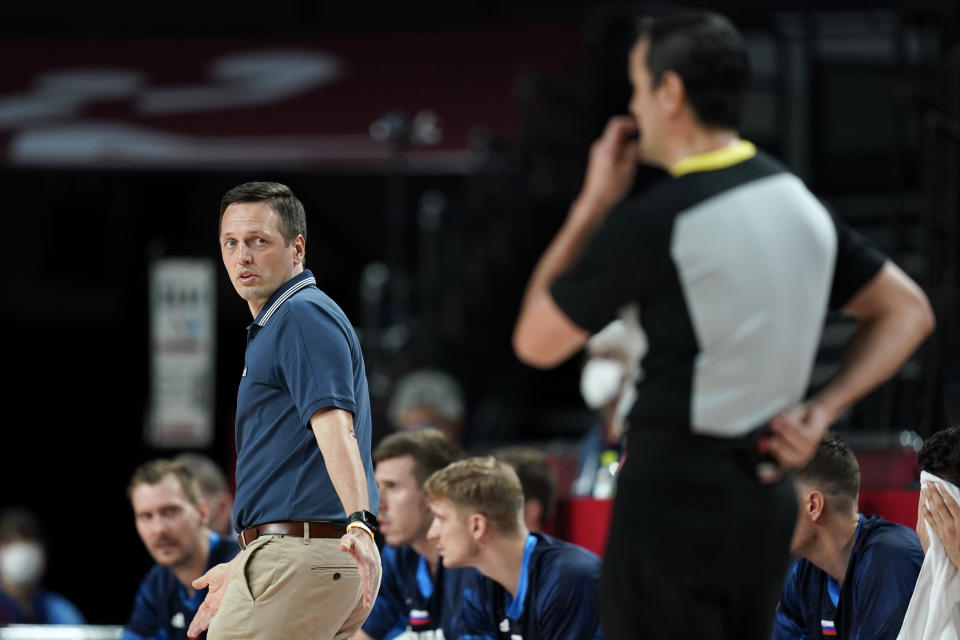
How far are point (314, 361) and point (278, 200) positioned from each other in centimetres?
46

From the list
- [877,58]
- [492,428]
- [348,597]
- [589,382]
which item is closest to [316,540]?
[348,597]

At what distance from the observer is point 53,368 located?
13.1 meters

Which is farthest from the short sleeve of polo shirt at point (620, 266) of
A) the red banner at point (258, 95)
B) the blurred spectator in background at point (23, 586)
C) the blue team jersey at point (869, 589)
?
the red banner at point (258, 95)

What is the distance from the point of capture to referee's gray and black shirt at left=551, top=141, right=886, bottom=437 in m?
2.65

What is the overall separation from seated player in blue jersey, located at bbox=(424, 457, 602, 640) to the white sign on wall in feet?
22.2

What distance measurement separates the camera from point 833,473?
4.17m

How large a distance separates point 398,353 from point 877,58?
4.44 meters

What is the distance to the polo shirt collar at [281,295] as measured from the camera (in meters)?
3.55

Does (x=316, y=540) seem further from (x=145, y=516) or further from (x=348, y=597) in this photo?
(x=145, y=516)

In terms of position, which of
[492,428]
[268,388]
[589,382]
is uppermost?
[268,388]

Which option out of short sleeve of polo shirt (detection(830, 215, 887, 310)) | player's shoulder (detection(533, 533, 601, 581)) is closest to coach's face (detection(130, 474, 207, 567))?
player's shoulder (detection(533, 533, 601, 581))

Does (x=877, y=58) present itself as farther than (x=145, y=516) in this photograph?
Yes

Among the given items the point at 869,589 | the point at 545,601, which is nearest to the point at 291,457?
the point at 545,601

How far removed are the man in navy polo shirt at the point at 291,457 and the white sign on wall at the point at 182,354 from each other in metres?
7.76
